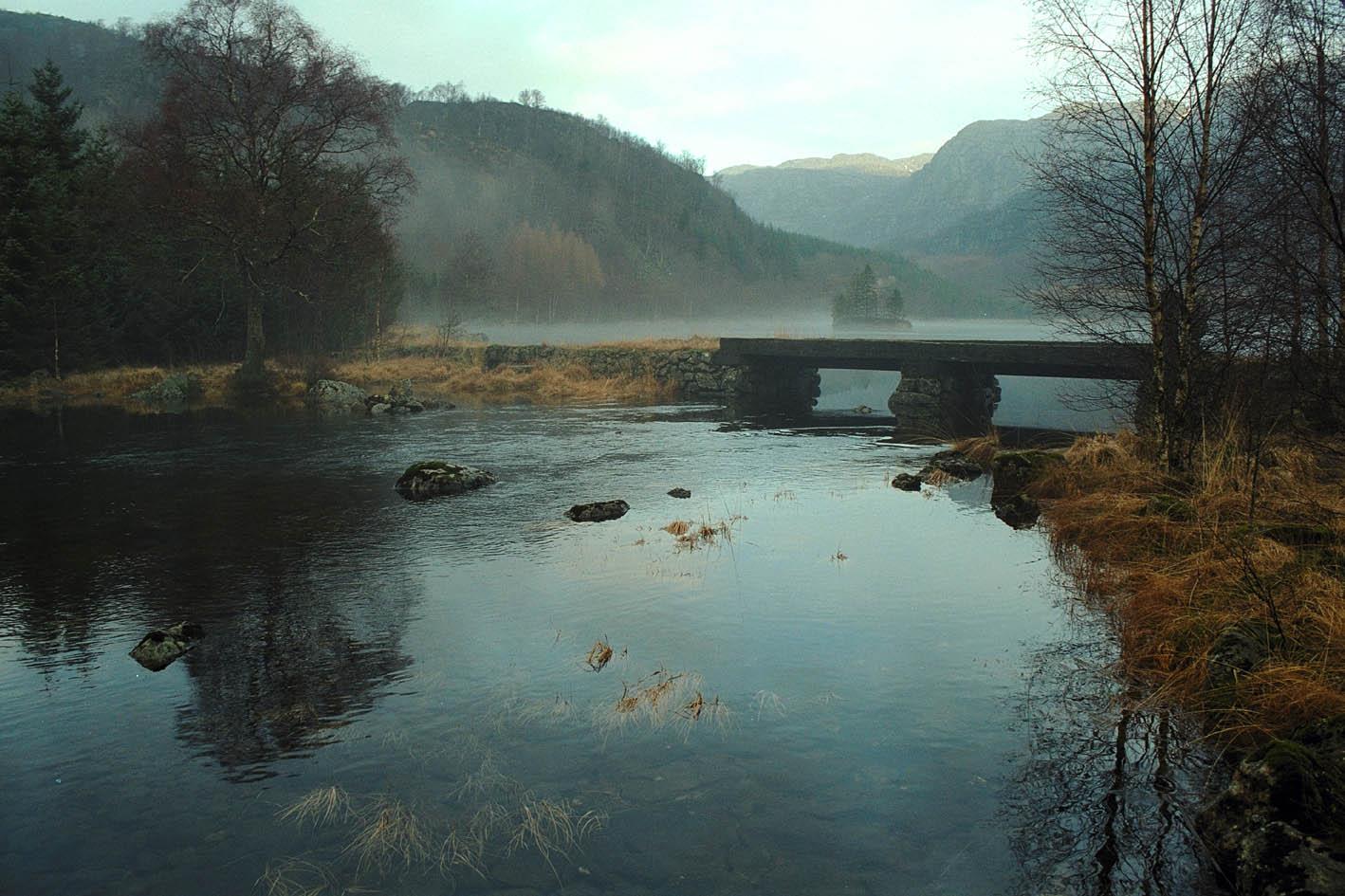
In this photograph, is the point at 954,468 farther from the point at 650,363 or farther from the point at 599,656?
the point at 650,363

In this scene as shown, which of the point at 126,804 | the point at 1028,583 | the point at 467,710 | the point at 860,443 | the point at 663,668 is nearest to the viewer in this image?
the point at 126,804

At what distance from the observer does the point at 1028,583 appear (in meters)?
12.2

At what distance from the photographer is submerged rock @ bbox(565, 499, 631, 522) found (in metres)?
16.1

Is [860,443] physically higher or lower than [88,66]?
lower

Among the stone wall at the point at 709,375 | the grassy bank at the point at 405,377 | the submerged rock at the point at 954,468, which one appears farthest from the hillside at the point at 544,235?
the submerged rock at the point at 954,468

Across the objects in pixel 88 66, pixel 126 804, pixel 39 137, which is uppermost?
pixel 88 66

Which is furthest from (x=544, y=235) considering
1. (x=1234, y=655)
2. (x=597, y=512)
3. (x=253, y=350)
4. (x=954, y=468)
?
(x=1234, y=655)

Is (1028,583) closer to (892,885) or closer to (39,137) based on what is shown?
(892,885)

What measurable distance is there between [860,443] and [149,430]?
22.2 m

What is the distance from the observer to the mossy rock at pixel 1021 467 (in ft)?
64.0

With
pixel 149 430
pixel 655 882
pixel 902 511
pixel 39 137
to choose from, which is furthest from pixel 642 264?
pixel 655 882

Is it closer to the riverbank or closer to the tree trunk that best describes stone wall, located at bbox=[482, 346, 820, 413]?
the tree trunk

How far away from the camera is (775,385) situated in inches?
1721

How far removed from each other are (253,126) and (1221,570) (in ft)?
127
